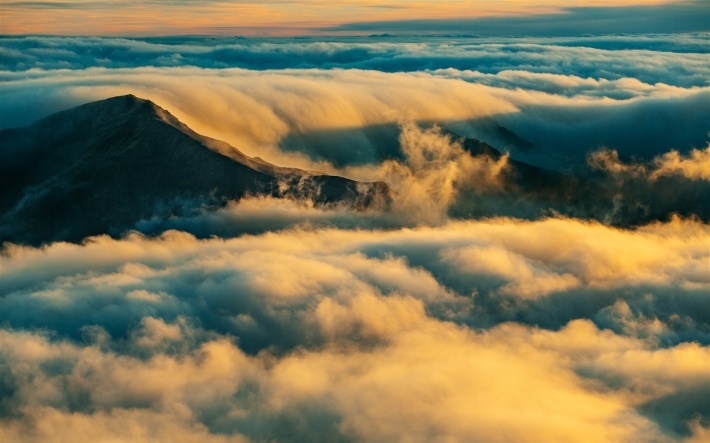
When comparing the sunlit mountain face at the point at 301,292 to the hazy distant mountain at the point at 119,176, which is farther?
the hazy distant mountain at the point at 119,176

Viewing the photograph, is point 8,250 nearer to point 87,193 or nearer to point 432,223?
point 87,193

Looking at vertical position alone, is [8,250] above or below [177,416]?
above

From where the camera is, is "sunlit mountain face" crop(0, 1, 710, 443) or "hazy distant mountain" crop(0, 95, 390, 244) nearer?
"sunlit mountain face" crop(0, 1, 710, 443)

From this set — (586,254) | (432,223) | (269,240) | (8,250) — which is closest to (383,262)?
(269,240)

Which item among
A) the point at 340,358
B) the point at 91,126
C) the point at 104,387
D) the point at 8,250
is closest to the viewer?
the point at 104,387

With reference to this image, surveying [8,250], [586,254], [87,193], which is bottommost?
[586,254]

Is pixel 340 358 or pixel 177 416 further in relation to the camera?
pixel 340 358

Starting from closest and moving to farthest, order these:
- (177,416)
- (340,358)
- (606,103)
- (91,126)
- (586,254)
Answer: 1. (177,416)
2. (340,358)
3. (91,126)
4. (586,254)
5. (606,103)

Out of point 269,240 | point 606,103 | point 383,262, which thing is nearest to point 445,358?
point 383,262
